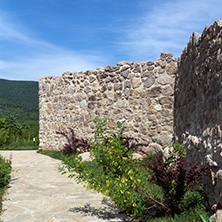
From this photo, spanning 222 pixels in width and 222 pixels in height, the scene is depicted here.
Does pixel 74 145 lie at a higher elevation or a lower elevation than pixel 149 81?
A: lower

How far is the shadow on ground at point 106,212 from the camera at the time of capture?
4246 mm

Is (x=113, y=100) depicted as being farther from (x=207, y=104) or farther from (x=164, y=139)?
(x=207, y=104)

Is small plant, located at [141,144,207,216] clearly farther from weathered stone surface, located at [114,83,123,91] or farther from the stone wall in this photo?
weathered stone surface, located at [114,83,123,91]

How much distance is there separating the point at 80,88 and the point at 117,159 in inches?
279

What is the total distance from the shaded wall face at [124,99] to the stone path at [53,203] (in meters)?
3.37

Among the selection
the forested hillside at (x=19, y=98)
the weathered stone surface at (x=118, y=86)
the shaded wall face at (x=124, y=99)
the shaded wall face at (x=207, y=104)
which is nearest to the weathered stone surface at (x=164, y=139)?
the shaded wall face at (x=124, y=99)

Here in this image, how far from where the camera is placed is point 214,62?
4156mm

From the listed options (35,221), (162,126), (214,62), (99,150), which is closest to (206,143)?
(214,62)

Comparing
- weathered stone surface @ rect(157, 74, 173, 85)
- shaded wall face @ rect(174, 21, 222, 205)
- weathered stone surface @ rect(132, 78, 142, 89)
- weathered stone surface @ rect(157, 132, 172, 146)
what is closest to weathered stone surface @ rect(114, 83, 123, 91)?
weathered stone surface @ rect(132, 78, 142, 89)

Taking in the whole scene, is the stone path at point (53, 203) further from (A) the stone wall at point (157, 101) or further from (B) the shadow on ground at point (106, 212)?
(A) the stone wall at point (157, 101)

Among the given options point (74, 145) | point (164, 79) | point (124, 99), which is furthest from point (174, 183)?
point (74, 145)

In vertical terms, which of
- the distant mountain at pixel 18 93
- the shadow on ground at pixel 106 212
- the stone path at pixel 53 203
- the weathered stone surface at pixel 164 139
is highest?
the distant mountain at pixel 18 93

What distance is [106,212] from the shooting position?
453cm

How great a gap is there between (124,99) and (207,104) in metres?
5.38
